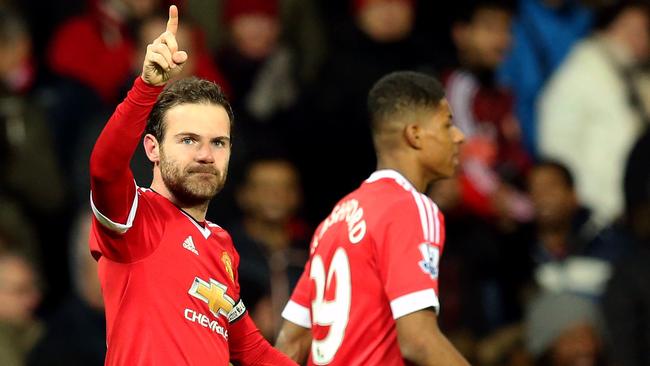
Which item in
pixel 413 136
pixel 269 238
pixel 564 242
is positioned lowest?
pixel 564 242

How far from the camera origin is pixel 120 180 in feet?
14.9

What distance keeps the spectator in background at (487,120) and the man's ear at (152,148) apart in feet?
16.3

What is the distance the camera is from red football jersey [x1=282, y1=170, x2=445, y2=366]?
551 centimetres

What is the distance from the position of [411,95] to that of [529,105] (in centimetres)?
465

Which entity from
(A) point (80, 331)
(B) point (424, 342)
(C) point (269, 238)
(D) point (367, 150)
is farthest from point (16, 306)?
(B) point (424, 342)

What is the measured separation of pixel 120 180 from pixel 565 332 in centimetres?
472

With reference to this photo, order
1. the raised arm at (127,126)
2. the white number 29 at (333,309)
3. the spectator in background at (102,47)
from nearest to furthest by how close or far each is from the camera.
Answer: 1. the raised arm at (127,126)
2. the white number 29 at (333,309)
3. the spectator in background at (102,47)

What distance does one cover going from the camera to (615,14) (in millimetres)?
10453

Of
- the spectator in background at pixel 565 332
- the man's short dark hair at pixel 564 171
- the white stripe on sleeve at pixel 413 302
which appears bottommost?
the spectator in background at pixel 565 332

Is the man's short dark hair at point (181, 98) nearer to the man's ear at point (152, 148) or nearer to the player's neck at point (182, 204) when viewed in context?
the man's ear at point (152, 148)

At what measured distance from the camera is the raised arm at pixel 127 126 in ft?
14.6

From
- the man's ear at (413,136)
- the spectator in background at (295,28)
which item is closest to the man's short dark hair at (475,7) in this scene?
the spectator in background at (295,28)

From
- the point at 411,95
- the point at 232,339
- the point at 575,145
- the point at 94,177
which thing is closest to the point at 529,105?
the point at 575,145

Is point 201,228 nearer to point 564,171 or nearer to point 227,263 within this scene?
point 227,263
